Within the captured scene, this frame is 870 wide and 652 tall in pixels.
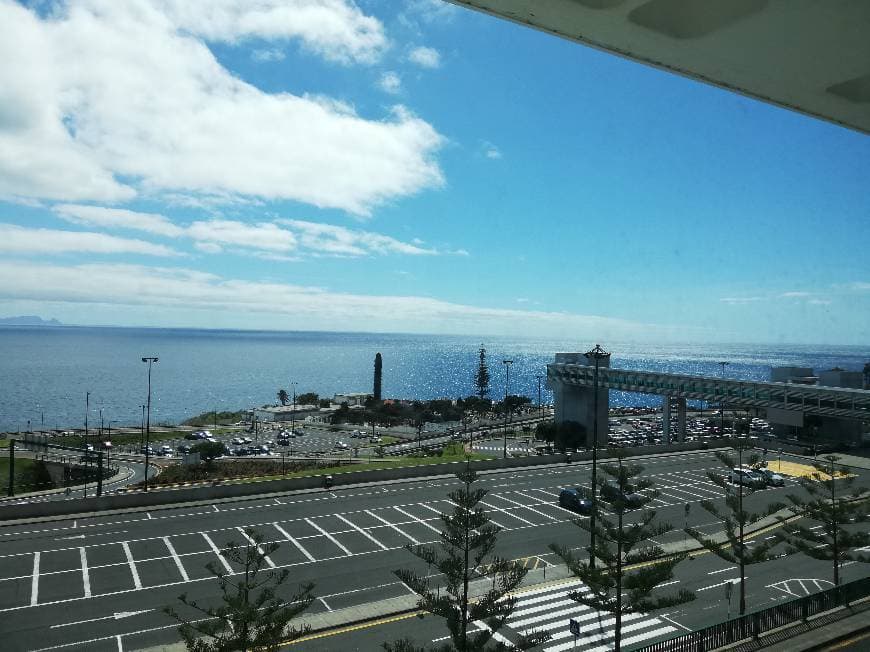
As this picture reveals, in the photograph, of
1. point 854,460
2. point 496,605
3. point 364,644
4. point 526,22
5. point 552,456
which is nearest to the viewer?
point 526,22

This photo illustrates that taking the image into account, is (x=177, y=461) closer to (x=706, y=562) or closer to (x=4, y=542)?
(x=4, y=542)

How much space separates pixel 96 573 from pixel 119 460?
1416 inches

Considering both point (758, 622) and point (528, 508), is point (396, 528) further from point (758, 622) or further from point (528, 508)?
point (758, 622)

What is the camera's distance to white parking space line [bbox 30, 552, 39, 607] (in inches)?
674

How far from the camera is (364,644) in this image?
14.7 m

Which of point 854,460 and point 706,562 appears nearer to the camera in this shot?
point 706,562

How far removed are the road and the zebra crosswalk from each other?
0.08m

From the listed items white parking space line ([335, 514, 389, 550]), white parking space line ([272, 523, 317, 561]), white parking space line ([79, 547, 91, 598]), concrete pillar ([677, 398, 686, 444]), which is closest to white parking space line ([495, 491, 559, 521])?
white parking space line ([335, 514, 389, 550])

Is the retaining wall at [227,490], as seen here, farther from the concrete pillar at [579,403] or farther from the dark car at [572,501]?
the concrete pillar at [579,403]

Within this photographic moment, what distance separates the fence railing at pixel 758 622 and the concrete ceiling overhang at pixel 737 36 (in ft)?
36.9

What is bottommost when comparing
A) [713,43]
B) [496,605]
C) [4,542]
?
[4,542]

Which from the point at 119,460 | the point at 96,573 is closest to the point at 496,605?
the point at 96,573

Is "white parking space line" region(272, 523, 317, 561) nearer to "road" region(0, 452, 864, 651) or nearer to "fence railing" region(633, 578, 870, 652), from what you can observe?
"road" region(0, 452, 864, 651)

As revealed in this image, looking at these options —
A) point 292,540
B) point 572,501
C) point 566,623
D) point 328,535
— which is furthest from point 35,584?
point 572,501
